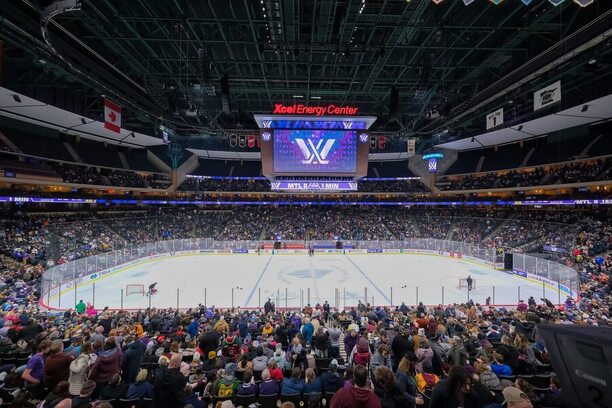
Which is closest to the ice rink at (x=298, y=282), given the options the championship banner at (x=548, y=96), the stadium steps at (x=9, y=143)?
the championship banner at (x=548, y=96)

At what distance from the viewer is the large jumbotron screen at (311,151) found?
59.5 ft

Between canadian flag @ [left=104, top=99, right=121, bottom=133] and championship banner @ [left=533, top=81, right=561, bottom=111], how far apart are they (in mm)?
21216

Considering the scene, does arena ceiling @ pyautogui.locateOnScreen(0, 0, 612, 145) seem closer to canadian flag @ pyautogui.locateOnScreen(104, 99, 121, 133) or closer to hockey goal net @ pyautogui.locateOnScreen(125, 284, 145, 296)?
canadian flag @ pyautogui.locateOnScreen(104, 99, 121, 133)

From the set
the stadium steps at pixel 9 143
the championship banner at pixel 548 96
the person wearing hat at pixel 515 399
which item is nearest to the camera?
the person wearing hat at pixel 515 399

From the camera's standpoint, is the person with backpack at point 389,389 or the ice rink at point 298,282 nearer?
the person with backpack at point 389,389

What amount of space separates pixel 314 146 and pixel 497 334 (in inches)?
510

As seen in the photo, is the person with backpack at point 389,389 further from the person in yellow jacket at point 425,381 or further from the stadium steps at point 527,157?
the stadium steps at point 527,157

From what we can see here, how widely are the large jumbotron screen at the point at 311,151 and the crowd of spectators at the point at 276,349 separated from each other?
869 cm

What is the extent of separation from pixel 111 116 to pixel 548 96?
2179cm

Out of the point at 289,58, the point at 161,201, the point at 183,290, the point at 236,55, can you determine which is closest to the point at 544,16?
the point at 289,58

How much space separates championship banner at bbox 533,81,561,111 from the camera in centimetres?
1287

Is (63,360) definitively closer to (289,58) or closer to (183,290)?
(183,290)

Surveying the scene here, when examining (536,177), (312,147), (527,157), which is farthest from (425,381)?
(527,157)

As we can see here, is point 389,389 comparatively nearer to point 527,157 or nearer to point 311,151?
point 311,151
